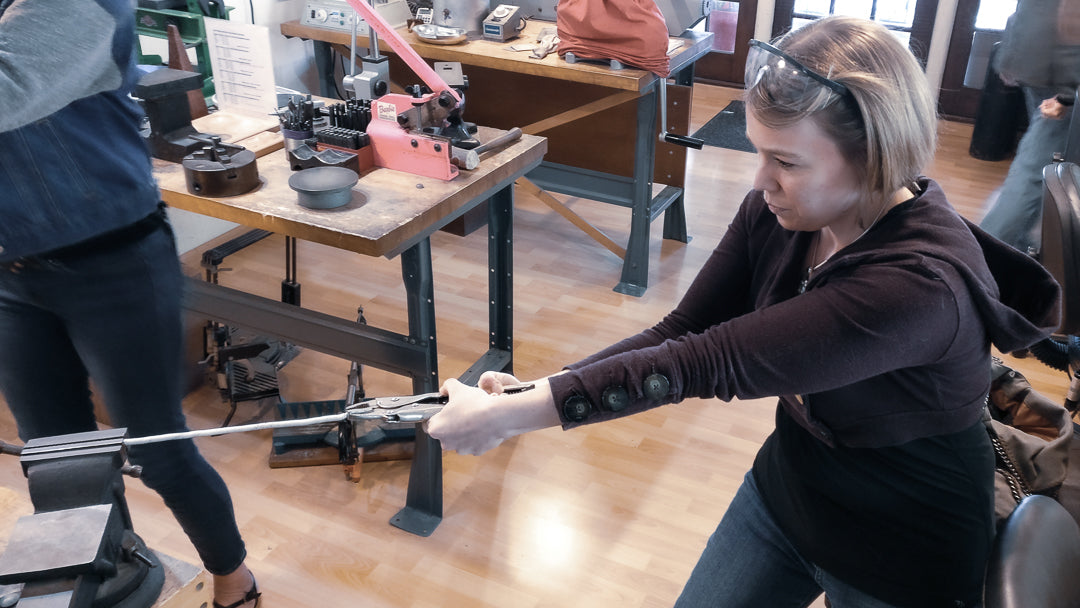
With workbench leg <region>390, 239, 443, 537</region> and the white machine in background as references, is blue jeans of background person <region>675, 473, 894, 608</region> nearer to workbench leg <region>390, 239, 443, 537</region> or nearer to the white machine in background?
workbench leg <region>390, 239, 443, 537</region>

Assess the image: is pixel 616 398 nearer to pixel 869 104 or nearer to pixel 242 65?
pixel 869 104

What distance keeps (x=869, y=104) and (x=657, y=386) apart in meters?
0.38

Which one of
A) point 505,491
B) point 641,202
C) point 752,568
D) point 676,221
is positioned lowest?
point 505,491

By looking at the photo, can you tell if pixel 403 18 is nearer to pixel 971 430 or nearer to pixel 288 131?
pixel 288 131

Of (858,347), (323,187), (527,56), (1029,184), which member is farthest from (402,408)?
(1029,184)

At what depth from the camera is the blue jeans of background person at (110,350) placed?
139cm

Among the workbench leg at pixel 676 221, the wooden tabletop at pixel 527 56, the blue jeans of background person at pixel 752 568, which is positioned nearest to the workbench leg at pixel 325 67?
the wooden tabletop at pixel 527 56

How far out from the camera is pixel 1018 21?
2.69m

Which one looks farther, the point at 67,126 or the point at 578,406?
the point at 67,126

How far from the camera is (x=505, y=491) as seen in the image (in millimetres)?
2340

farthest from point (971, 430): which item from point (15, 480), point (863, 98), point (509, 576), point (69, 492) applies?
point (15, 480)

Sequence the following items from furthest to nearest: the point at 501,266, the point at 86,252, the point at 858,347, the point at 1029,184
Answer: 1. the point at 1029,184
2. the point at 501,266
3. the point at 86,252
4. the point at 858,347

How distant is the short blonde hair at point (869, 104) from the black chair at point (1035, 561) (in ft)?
1.37

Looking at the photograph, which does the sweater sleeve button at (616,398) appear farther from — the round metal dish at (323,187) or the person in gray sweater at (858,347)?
the round metal dish at (323,187)
